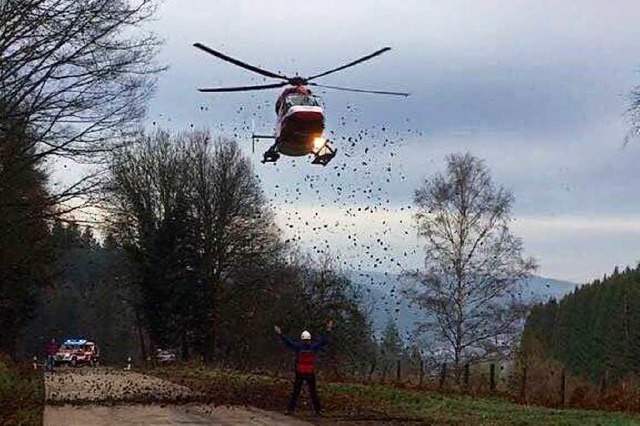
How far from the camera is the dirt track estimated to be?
20.6 m

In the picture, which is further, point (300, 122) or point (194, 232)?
point (194, 232)

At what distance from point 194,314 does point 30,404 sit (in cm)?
3222

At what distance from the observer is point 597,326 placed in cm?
9481

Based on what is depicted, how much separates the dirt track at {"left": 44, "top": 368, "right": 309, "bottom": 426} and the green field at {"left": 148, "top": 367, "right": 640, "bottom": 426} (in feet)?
3.20

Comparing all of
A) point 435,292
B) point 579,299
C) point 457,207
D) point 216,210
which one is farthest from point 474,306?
point 579,299

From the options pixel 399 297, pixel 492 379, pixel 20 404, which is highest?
pixel 399 297

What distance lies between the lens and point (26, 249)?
109 ft

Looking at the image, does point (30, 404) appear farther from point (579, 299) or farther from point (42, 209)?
point (579, 299)

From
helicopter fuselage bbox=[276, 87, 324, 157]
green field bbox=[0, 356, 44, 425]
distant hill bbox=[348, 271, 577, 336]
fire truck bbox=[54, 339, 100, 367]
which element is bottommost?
green field bbox=[0, 356, 44, 425]

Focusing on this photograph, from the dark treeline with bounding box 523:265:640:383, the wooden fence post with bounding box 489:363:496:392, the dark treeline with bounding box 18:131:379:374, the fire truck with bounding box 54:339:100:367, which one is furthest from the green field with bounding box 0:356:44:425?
the dark treeline with bounding box 523:265:640:383

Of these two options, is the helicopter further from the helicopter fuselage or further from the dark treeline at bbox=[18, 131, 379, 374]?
the dark treeline at bbox=[18, 131, 379, 374]

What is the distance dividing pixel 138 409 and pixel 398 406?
6485mm

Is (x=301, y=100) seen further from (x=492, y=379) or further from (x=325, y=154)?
(x=492, y=379)

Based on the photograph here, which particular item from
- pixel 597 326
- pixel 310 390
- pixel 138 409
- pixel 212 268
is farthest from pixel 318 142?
pixel 597 326
